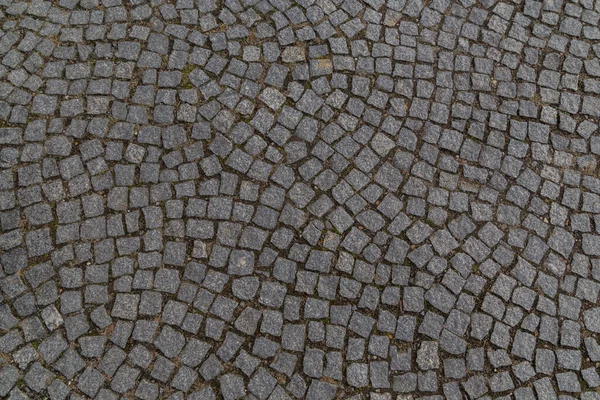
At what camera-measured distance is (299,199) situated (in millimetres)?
4414

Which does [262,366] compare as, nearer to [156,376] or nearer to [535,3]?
[156,376]

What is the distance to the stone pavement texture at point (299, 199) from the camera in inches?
155

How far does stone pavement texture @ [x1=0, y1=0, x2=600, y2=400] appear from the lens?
393 centimetres

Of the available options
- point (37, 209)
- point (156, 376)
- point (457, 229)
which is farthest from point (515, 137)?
point (37, 209)

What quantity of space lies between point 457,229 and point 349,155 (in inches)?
39.6

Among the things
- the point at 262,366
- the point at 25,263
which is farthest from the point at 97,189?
the point at 262,366

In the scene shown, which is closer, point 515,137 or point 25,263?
point 25,263

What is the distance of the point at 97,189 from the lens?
4355mm

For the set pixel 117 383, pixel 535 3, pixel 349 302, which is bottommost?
pixel 117 383

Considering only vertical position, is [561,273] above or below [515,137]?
below

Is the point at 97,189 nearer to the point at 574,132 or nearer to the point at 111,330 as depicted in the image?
the point at 111,330

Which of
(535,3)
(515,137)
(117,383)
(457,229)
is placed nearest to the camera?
(117,383)

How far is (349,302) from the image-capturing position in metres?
4.11

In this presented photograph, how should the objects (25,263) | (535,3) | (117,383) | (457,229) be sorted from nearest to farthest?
1. (117,383)
2. (25,263)
3. (457,229)
4. (535,3)
